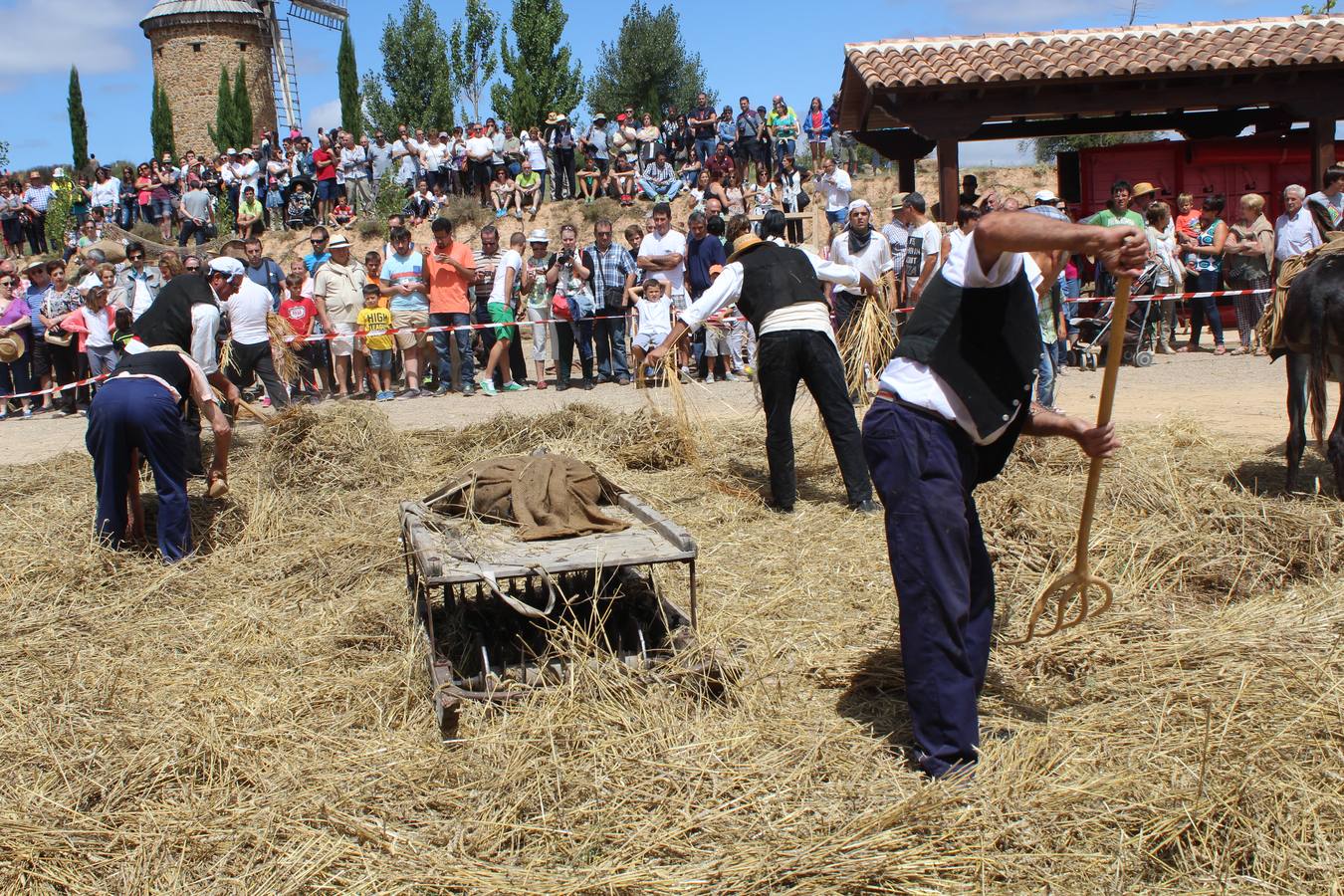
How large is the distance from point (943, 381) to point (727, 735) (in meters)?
1.42

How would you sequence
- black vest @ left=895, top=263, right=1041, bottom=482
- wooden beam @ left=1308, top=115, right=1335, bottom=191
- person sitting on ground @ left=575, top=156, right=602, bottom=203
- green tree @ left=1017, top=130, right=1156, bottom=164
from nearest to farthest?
black vest @ left=895, top=263, right=1041, bottom=482 → wooden beam @ left=1308, top=115, right=1335, bottom=191 → person sitting on ground @ left=575, top=156, right=602, bottom=203 → green tree @ left=1017, top=130, right=1156, bottom=164

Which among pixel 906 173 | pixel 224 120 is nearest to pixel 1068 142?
pixel 906 173

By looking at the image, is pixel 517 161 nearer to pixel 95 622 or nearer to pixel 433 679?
pixel 95 622

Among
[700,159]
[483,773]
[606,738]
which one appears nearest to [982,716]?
[606,738]

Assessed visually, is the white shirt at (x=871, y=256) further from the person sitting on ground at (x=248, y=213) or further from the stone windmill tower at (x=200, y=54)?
the stone windmill tower at (x=200, y=54)

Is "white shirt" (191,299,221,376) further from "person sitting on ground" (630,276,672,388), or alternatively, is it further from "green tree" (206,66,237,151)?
"green tree" (206,66,237,151)

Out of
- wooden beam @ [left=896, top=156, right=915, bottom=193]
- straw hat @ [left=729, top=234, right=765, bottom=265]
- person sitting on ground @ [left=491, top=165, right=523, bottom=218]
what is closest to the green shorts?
straw hat @ [left=729, top=234, right=765, bottom=265]

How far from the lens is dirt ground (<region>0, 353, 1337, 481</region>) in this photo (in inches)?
383

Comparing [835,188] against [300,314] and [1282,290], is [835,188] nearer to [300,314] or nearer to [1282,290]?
[300,314]

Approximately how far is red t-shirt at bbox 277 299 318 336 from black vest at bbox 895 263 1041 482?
11.3 metres

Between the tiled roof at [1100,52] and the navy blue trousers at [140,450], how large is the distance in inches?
473

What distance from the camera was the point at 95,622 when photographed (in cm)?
582

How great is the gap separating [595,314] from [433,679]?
954 centimetres

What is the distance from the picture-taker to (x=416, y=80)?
163 ft
